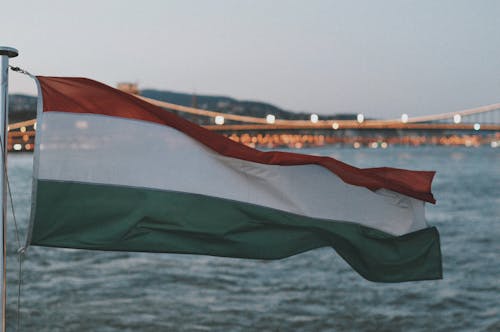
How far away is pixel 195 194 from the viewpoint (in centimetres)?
357

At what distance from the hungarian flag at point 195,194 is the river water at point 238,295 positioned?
738 centimetres

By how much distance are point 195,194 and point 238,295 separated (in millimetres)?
10507

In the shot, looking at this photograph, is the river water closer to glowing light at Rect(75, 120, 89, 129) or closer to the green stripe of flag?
the green stripe of flag

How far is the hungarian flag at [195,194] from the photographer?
3.37 metres

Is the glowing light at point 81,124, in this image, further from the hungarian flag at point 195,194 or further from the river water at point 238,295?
the river water at point 238,295

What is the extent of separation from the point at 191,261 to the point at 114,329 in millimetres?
7740

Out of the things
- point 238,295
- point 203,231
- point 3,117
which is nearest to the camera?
point 3,117

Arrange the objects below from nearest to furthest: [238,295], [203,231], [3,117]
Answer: [3,117]
[203,231]
[238,295]

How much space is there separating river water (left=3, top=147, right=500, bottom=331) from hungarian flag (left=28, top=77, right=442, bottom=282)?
7.38 metres

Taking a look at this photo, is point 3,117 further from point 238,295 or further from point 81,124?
point 238,295

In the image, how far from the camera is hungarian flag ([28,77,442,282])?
3.37 metres

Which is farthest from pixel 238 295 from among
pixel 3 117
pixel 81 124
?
pixel 3 117

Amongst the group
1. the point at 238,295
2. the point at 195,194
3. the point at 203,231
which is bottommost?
the point at 238,295

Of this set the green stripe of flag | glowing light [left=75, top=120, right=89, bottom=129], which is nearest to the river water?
the green stripe of flag
